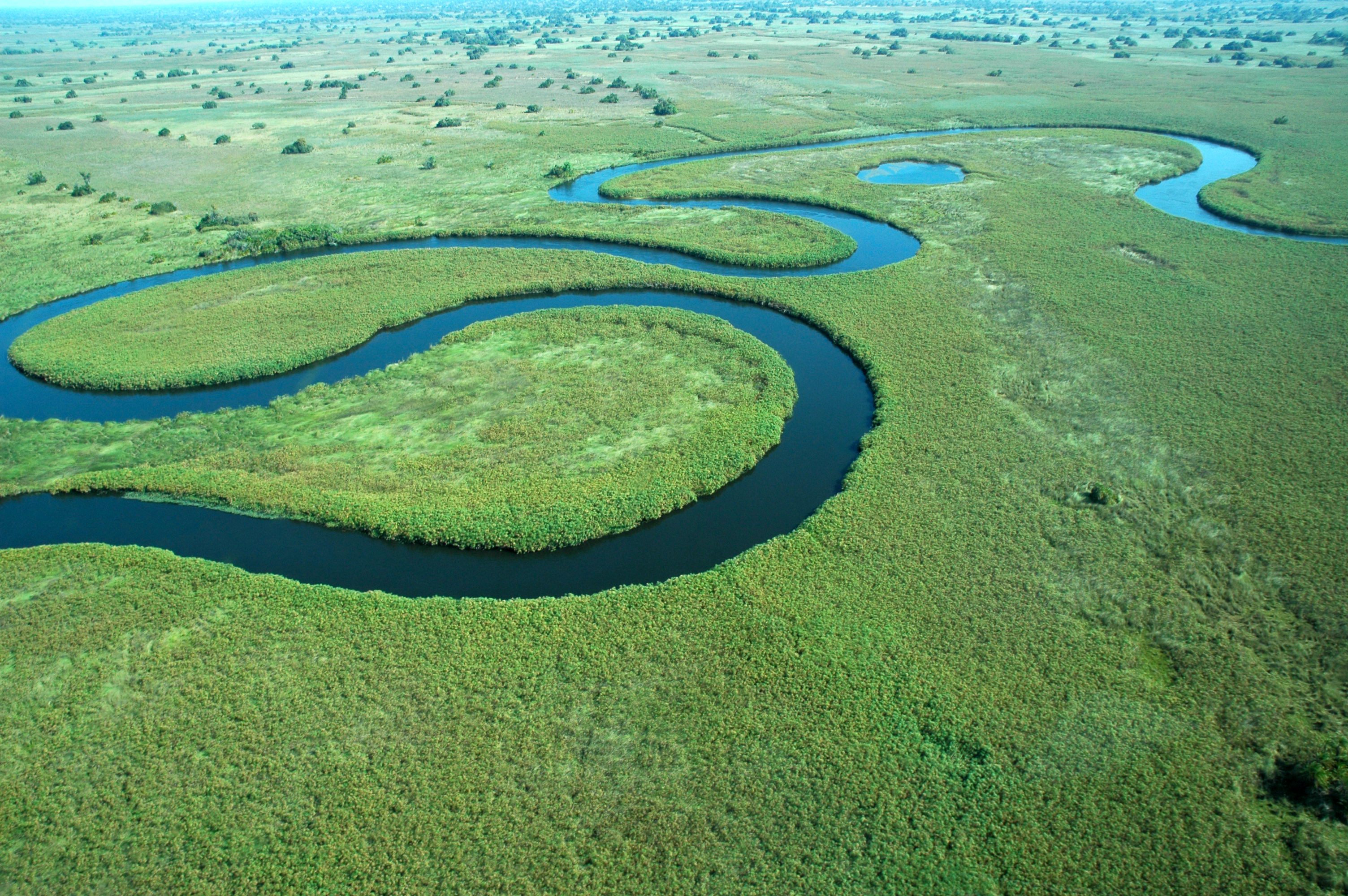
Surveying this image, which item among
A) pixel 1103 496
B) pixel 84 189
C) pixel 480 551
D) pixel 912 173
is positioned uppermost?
pixel 84 189

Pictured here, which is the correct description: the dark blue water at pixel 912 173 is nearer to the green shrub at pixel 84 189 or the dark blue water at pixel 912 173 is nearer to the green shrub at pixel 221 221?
the green shrub at pixel 221 221

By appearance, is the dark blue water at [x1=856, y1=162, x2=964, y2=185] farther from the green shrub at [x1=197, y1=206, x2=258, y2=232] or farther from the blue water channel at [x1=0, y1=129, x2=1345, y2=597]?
the green shrub at [x1=197, y1=206, x2=258, y2=232]

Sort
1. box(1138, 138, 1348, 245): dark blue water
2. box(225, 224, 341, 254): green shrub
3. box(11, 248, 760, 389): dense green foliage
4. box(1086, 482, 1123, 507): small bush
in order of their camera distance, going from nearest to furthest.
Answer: box(1086, 482, 1123, 507): small bush
box(11, 248, 760, 389): dense green foliage
box(1138, 138, 1348, 245): dark blue water
box(225, 224, 341, 254): green shrub

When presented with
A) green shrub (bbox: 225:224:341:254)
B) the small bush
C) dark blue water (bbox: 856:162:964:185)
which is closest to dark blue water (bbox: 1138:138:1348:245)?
dark blue water (bbox: 856:162:964:185)

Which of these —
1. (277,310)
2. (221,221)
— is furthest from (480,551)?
(221,221)

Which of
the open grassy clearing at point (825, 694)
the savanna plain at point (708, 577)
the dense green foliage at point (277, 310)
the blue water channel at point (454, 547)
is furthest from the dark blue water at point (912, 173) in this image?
the open grassy clearing at point (825, 694)

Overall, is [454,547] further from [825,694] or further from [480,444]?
[825,694]

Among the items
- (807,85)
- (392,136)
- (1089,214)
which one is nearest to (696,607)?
(1089,214)
